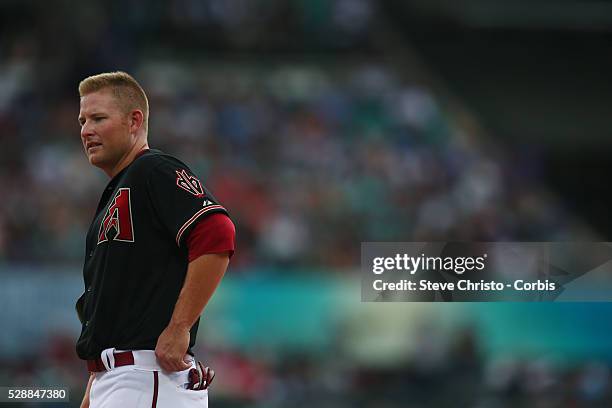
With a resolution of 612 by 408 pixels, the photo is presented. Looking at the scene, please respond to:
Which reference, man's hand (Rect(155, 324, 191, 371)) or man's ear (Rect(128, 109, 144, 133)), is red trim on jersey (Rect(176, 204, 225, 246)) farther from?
man's ear (Rect(128, 109, 144, 133))

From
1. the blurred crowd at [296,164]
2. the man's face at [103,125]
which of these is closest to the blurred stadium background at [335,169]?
the blurred crowd at [296,164]

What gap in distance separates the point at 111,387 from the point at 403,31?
900 centimetres

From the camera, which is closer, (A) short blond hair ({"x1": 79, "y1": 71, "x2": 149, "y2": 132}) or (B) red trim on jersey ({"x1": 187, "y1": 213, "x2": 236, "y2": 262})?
(B) red trim on jersey ({"x1": 187, "y1": 213, "x2": 236, "y2": 262})

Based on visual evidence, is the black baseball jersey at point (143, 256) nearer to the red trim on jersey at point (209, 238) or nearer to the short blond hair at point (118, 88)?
the red trim on jersey at point (209, 238)

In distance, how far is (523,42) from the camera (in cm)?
1085

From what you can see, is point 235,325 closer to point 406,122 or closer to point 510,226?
point 510,226

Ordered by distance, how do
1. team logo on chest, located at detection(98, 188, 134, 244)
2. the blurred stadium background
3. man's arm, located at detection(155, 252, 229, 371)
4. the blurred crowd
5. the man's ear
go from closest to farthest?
man's arm, located at detection(155, 252, 229, 371) → team logo on chest, located at detection(98, 188, 134, 244) → the man's ear → the blurred stadium background → the blurred crowd

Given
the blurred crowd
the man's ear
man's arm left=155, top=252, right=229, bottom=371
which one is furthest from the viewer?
the blurred crowd

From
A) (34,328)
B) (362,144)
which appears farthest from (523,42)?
(34,328)

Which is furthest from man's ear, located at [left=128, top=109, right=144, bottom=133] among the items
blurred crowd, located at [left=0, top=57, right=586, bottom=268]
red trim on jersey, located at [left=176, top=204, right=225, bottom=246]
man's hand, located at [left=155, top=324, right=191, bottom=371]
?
blurred crowd, located at [left=0, top=57, right=586, bottom=268]

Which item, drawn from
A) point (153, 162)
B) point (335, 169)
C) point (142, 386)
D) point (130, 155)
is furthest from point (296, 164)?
point (142, 386)

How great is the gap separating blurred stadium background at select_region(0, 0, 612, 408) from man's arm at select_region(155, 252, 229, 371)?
10.4 ft

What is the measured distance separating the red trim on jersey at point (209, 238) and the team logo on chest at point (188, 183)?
80 millimetres

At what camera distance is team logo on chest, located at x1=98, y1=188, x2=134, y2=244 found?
2.48 meters
